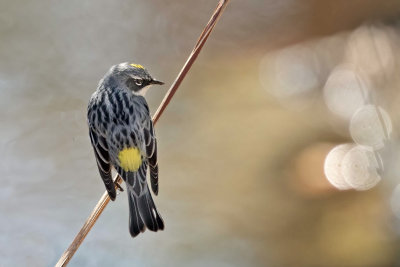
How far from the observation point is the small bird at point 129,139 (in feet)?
16.4

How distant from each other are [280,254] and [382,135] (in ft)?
5.00

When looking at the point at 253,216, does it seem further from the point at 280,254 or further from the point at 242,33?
the point at 242,33

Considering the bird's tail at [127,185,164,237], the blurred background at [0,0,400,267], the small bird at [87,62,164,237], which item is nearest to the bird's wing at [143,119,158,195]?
the small bird at [87,62,164,237]

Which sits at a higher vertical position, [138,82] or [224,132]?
[224,132]

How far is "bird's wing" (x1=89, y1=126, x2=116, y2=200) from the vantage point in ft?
16.2

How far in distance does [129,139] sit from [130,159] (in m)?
0.15

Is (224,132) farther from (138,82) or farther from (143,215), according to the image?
(143,215)

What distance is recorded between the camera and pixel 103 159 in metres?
5.17

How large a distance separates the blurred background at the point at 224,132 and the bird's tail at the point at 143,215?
1275 mm

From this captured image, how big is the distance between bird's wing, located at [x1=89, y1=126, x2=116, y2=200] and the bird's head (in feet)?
1.34

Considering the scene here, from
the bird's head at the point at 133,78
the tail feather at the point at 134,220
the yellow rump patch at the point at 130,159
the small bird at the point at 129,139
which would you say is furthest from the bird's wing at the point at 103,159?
the bird's head at the point at 133,78

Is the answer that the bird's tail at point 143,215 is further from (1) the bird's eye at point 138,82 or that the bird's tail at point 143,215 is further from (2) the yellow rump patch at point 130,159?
(1) the bird's eye at point 138,82

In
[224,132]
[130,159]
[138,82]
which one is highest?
[224,132]

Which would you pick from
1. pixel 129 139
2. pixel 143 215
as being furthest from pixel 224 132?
pixel 143 215
